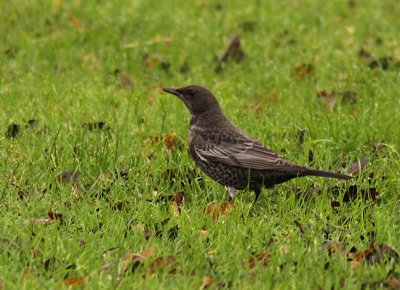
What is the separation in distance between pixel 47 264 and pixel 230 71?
5.47 meters

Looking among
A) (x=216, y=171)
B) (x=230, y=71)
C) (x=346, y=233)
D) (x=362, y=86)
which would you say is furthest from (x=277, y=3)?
(x=346, y=233)

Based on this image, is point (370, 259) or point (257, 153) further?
point (257, 153)

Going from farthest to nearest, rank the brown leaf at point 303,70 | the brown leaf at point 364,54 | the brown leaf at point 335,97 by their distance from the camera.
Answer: the brown leaf at point 364,54 < the brown leaf at point 303,70 < the brown leaf at point 335,97

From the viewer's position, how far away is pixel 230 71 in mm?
10742

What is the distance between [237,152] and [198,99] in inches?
33.1

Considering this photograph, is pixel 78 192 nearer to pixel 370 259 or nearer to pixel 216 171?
pixel 216 171

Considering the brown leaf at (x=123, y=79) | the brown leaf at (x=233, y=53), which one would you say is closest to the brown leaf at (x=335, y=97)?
the brown leaf at (x=233, y=53)

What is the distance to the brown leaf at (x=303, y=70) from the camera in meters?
10.5

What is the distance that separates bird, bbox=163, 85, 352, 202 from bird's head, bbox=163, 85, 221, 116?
202 mm

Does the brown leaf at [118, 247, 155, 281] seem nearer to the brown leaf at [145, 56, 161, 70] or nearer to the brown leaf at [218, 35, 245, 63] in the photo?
the brown leaf at [145, 56, 161, 70]

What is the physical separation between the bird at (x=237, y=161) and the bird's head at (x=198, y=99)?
20 centimetres

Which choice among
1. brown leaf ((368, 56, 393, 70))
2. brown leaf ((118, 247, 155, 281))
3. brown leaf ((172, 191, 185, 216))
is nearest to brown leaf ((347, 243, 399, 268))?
brown leaf ((118, 247, 155, 281))

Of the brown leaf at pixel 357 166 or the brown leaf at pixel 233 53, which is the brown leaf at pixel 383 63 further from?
the brown leaf at pixel 357 166

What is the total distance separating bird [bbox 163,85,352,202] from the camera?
7.04 metres
